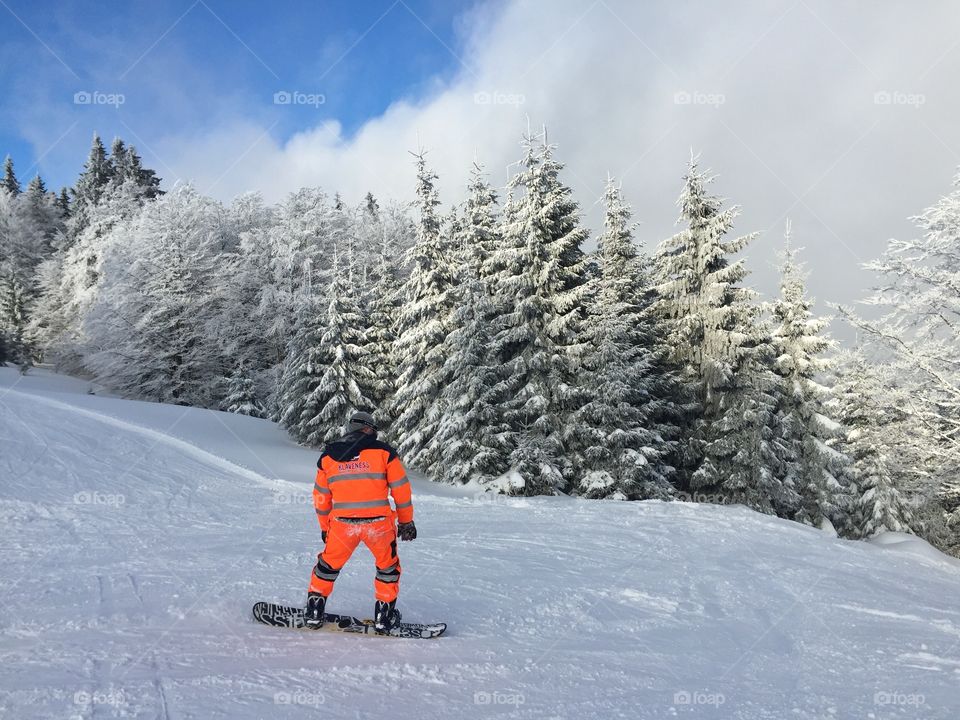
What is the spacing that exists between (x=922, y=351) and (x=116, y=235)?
4471cm

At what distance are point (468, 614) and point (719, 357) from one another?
16.9m

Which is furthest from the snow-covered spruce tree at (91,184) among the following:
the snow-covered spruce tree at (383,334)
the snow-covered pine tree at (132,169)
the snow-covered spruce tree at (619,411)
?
the snow-covered spruce tree at (619,411)

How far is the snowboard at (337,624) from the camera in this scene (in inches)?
213

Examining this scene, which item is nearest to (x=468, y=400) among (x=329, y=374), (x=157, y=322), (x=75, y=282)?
(x=329, y=374)

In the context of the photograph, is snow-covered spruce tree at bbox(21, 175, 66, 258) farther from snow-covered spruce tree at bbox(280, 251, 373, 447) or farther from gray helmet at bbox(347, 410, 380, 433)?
gray helmet at bbox(347, 410, 380, 433)

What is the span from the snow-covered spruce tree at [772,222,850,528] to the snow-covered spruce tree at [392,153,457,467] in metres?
12.0

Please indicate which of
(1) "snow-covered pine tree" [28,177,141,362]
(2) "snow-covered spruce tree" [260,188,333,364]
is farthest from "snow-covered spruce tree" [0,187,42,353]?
(2) "snow-covered spruce tree" [260,188,333,364]

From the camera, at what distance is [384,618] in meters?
5.44

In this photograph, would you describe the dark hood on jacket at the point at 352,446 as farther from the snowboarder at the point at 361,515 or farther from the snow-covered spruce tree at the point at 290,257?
the snow-covered spruce tree at the point at 290,257

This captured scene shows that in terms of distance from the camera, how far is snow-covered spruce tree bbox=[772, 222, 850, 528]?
20.9 meters

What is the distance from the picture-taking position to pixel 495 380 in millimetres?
20391

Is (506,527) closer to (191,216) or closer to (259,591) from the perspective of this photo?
(259,591)

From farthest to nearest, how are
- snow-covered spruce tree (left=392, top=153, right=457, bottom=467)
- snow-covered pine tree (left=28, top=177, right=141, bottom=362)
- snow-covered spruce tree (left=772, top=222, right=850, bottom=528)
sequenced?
1. snow-covered pine tree (left=28, top=177, right=141, bottom=362)
2. snow-covered spruce tree (left=392, top=153, right=457, bottom=467)
3. snow-covered spruce tree (left=772, top=222, right=850, bottom=528)

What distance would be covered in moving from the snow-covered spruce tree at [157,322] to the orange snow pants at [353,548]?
1300 inches
